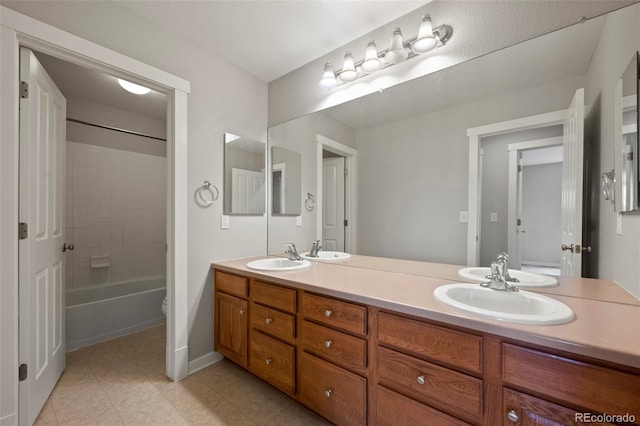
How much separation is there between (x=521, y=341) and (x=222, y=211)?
6.49ft

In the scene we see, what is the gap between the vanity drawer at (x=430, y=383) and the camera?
3.13 ft

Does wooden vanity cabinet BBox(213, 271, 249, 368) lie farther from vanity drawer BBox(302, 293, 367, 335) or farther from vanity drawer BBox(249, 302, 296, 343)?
vanity drawer BBox(302, 293, 367, 335)

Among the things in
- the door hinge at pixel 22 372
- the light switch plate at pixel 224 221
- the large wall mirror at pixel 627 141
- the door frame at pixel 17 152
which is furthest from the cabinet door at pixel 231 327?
the large wall mirror at pixel 627 141

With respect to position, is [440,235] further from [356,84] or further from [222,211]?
[222,211]

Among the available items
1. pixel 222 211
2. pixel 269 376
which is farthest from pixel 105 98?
pixel 269 376

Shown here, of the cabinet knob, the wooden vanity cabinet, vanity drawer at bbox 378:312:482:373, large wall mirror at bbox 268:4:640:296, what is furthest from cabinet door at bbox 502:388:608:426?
the wooden vanity cabinet

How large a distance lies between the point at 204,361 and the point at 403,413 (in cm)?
156

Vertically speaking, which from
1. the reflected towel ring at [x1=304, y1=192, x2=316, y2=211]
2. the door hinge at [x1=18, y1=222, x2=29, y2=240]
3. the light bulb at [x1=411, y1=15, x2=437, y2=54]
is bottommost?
the door hinge at [x1=18, y1=222, x2=29, y2=240]

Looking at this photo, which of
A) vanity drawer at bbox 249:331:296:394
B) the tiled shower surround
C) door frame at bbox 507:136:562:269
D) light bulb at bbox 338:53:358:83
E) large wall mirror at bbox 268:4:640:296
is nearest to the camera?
large wall mirror at bbox 268:4:640:296

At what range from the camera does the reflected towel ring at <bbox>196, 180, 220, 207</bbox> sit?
203 cm

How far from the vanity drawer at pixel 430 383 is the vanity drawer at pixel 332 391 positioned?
0.52 feet

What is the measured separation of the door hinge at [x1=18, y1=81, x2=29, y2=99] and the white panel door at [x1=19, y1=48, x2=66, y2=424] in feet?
0.05

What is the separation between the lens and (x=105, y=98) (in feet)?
9.21

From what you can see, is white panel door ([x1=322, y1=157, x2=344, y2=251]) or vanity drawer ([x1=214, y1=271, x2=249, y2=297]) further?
white panel door ([x1=322, y1=157, x2=344, y2=251])
